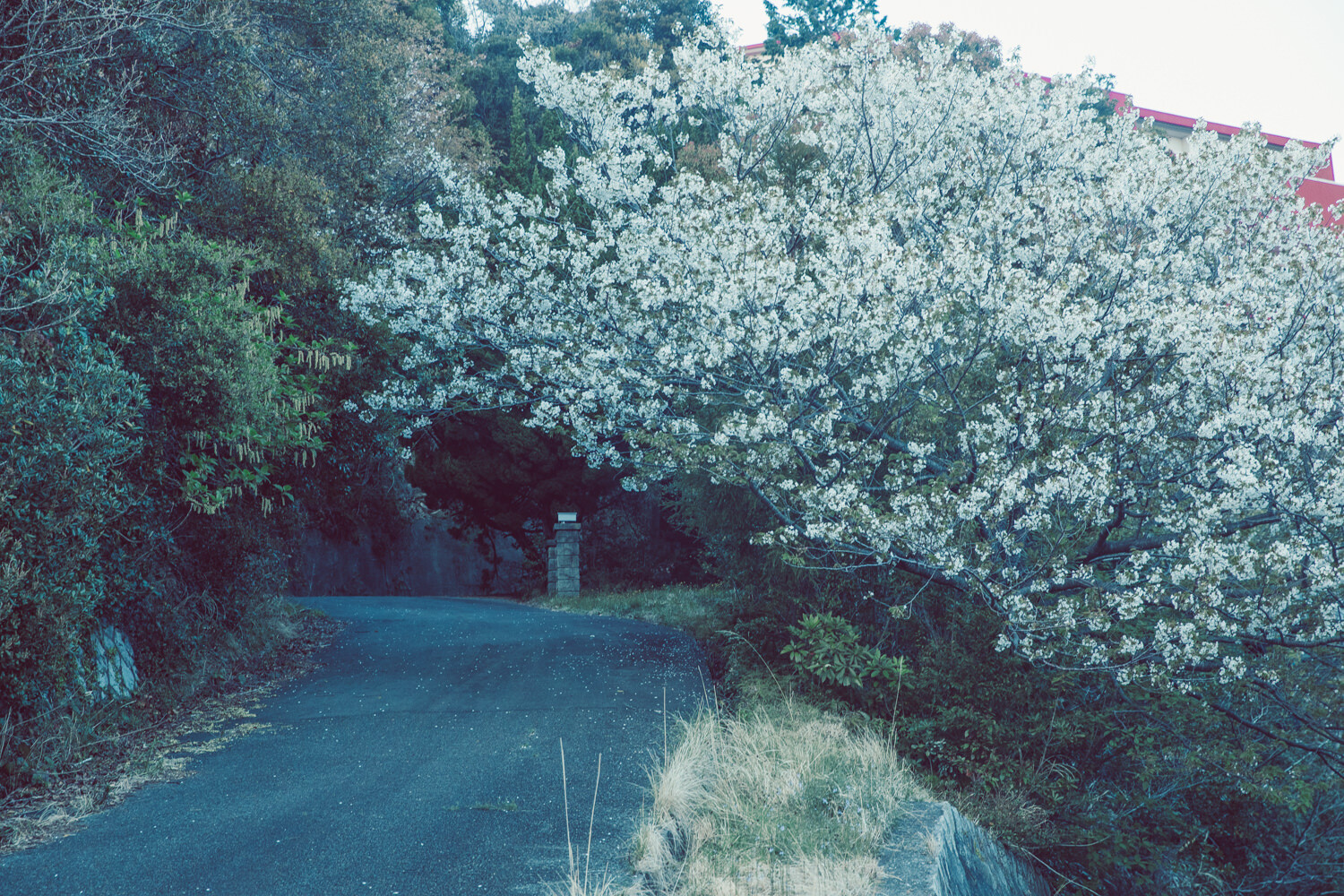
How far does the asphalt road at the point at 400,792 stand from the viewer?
15.5 feet

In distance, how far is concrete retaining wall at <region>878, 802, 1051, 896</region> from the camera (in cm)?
440

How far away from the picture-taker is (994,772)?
24.2 ft

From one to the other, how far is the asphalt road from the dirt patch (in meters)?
0.17

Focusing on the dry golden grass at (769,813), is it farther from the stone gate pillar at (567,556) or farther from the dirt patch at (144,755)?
the stone gate pillar at (567,556)

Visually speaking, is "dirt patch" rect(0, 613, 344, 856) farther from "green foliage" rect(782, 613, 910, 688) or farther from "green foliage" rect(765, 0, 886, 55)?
"green foliage" rect(765, 0, 886, 55)

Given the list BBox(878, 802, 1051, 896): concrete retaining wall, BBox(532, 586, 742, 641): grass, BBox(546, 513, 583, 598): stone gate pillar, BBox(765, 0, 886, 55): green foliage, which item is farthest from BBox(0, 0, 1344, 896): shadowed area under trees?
BBox(765, 0, 886, 55): green foliage

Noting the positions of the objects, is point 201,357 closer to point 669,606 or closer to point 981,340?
point 981,340

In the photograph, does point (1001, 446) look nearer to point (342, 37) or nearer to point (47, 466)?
point (47, 466)

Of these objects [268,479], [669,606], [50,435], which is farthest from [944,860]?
[669,606]

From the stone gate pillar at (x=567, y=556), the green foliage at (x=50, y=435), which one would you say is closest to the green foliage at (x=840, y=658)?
the green foliage at (x=50, y=435)

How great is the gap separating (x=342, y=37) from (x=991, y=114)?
324 inches

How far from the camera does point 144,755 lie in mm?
6934

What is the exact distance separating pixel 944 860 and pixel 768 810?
3.27 ft

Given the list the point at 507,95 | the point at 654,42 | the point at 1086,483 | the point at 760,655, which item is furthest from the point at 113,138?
the point at 654,42
